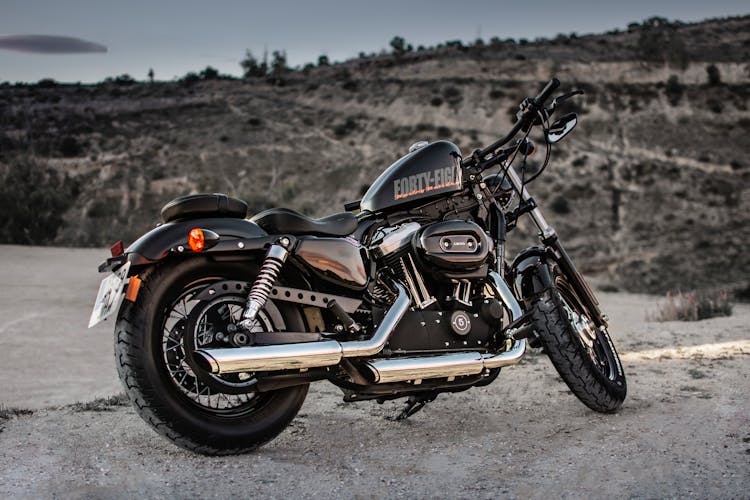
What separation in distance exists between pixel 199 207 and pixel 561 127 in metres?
2.65

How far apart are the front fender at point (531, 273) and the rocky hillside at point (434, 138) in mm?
19877

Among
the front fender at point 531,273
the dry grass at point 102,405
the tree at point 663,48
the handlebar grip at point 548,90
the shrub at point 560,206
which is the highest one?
the tree at point 663,48

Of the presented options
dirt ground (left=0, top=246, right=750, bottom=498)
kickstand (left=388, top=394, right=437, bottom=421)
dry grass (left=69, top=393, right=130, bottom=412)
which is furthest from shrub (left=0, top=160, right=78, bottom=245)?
kickstand (left=388, top=394, right=437, bottom=421)

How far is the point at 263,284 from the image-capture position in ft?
13.9

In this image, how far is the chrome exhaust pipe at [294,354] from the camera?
4.02 metres

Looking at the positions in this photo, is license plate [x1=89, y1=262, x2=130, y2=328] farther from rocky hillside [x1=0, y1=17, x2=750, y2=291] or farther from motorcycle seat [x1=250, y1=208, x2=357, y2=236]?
rocky hillside [x1=0, y1=17, x2=750, y2=291]

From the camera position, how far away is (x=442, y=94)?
153ft

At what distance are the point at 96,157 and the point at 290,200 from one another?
11773 mm

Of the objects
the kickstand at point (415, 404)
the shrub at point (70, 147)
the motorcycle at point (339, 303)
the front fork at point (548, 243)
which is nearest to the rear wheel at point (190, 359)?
the motorcycle at point (339, 303)

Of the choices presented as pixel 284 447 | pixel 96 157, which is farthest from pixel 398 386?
pixel 96 157

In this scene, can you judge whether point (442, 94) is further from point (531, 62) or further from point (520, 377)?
point (520, 377)

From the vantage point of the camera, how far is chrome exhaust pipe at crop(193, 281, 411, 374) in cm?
402

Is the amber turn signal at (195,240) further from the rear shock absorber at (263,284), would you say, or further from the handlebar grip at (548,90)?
the handlebar grip at (548,90)

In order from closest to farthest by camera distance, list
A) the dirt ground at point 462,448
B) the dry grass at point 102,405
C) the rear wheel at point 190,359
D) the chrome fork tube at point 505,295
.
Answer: the dirt ground at point 462,448 < the rear wheel at point 190,359 < the chrome fork tube at point 505,295 < the dry grass at point 102,405
